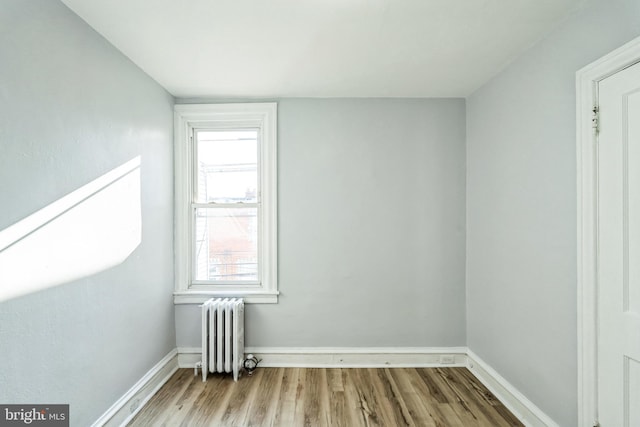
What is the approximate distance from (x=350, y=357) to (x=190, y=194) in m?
2.18

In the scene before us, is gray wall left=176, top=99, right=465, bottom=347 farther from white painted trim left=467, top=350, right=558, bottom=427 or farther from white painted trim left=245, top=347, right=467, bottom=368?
white painted trim left=467, top=350, right=558, bottom=427

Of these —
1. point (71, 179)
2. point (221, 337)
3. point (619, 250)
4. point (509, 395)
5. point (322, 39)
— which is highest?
point (322, 39)

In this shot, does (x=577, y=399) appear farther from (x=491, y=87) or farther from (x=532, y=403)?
(x=491, y=87)

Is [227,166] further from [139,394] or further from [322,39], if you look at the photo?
[139,394]

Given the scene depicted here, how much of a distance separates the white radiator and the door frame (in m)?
2.40

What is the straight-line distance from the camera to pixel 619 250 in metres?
1.53

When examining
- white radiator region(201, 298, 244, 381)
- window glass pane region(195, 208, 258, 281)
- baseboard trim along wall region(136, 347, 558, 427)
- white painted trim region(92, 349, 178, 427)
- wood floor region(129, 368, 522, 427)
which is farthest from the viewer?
window glass pane region(195, 208, 258, 281)

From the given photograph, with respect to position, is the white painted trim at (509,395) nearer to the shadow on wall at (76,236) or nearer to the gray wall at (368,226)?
the gray wall at (368,226)

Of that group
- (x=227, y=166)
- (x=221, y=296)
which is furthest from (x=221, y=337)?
(x=227, y=166)

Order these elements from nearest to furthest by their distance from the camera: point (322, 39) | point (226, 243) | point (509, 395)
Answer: point (322, 39) < point (509, 395) < point (226, 243)

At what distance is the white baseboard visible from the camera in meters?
3.02

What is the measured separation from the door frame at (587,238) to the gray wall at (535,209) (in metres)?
0.07

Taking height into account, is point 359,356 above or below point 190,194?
below

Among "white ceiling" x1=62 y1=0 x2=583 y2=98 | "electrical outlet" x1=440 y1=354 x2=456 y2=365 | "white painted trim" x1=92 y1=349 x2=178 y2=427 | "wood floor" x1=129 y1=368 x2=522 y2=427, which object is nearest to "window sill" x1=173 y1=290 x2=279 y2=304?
"white painted trim" x1=92 y1=349 x2=178 y2=427
